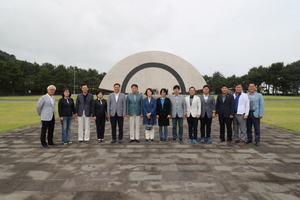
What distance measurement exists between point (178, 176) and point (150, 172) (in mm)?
449

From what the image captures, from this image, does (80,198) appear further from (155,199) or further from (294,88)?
(294,88)

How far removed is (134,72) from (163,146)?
49.6 feet

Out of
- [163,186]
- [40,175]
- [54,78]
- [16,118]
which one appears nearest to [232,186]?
[163,186]

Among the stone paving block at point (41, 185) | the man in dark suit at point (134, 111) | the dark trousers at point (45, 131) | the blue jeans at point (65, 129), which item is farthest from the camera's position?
the man in dark suit at point (134, 111)

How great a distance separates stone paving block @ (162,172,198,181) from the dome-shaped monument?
16.1 meters

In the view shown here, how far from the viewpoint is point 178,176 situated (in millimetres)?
2855

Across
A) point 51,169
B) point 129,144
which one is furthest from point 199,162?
point 51,169

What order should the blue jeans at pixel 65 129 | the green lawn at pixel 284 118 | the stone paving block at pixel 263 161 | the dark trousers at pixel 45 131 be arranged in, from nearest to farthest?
the stone paving block at pixel 263 161 < the dark trousers at pixel 45 131 < the blue jeans at pixel 65 129 < the green lawn at pixel 284 118

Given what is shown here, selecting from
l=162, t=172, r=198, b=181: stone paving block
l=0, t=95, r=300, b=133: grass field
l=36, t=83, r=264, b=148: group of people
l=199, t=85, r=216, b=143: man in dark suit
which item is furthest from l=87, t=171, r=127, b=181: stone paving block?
l=0, t=95, r=300, b=133: grass field

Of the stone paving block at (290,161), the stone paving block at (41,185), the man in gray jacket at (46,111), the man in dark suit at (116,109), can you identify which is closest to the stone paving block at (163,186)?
the stone paving block at (41,185)

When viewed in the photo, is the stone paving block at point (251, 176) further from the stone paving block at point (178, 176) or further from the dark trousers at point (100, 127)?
the dark trousers at point (100, 127)

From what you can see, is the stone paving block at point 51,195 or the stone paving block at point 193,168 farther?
the stone paving block at point 193,168

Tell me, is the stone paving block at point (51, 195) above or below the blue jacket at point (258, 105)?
below

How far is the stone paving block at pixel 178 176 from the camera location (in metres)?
2.78
